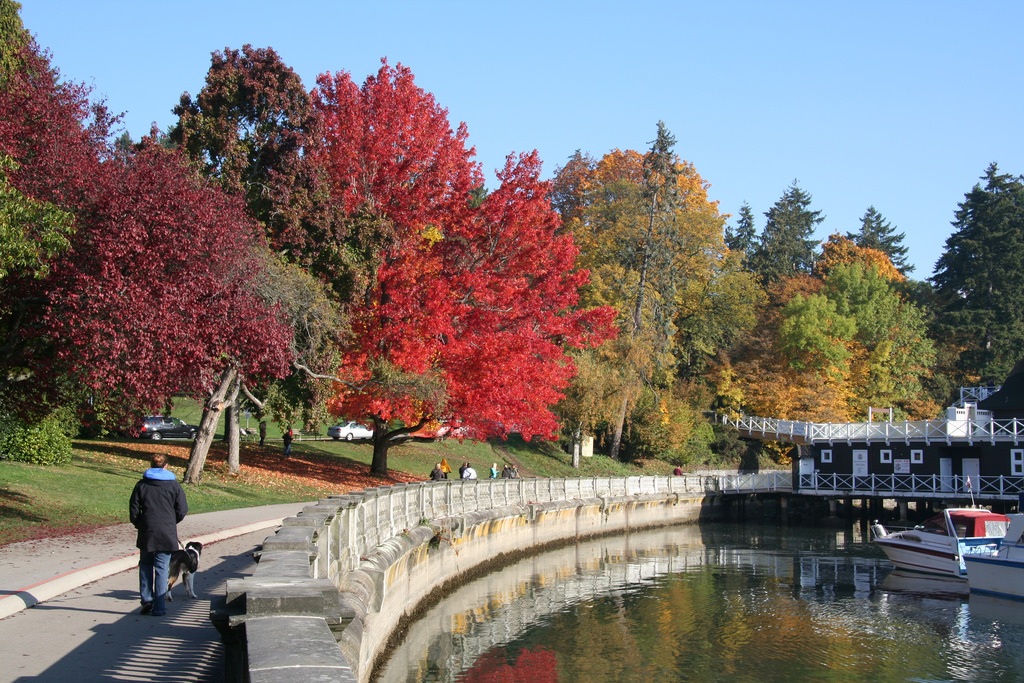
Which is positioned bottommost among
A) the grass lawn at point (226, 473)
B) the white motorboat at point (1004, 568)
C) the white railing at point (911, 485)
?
the white motorboat at point (1004, 568)

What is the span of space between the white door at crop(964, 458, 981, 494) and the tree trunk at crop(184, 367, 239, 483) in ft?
115

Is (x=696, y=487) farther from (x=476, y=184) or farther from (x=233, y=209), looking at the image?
(x=233, y=209)

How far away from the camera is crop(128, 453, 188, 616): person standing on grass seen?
12.1 metres

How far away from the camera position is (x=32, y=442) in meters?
30.5

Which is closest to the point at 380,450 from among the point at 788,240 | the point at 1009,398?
the point at 1009,398

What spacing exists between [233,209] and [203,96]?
11.7 m

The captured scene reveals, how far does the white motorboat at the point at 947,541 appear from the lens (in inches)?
1287

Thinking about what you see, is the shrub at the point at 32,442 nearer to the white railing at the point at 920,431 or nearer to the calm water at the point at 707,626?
the calm water at the point at 707,626

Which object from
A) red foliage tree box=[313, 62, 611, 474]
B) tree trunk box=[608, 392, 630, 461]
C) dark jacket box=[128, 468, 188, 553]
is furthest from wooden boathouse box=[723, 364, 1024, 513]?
dark jacket box=[128, 468, 188, 553]

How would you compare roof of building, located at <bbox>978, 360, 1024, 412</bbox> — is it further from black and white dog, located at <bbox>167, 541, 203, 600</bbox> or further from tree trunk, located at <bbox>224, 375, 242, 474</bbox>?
black and white dog, located at <bbox>167, 541, 203, 600</bbox>

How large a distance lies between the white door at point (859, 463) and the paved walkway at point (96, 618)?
4124cm

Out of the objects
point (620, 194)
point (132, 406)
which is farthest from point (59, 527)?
point (620, 194)

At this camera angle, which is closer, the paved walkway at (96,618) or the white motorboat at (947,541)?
the paved walkway at (96,618)

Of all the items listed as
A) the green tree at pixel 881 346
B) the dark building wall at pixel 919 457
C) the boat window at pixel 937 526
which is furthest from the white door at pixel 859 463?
the boat window at pixel 937 526
